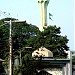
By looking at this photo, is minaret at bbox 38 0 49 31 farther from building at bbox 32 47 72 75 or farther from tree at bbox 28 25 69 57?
building at bbox 32 47 72 75

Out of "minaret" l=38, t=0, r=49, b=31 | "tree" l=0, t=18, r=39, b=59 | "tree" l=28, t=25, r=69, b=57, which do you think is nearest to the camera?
"tree" l=28, t=25, r=69, b=57

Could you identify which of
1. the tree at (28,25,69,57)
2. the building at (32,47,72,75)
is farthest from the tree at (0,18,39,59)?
the building at (32,47,72,75)

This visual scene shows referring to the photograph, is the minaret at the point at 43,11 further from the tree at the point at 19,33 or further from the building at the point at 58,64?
the building at the point at 58,64

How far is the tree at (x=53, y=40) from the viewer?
62250 millimetres

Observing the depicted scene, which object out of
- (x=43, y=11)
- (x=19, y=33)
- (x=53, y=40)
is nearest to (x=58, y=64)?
(x=53, y=40)

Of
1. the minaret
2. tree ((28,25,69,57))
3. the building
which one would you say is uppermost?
the minaret

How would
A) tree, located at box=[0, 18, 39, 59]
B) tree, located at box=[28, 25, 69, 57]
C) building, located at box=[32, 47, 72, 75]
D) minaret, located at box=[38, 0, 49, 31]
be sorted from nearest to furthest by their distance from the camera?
building, located at box=[32, 47, 72, 75] → tree, located at box=[28, 25, 69, 57] → tree, located at box=[0, 18, 39, 59] → minaret, located at box=[38, 0, 49, 31]

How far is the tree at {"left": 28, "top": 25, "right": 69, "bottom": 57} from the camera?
62250 millimetres

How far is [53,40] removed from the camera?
208 feet

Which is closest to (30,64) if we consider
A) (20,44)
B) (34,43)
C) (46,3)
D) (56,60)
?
(56,60)

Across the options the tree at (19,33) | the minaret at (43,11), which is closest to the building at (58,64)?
the tree at (19,33)

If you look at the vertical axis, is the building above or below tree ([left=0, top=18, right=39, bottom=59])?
below

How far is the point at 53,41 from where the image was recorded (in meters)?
63.4

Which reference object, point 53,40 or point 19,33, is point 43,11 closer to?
point 19,33
